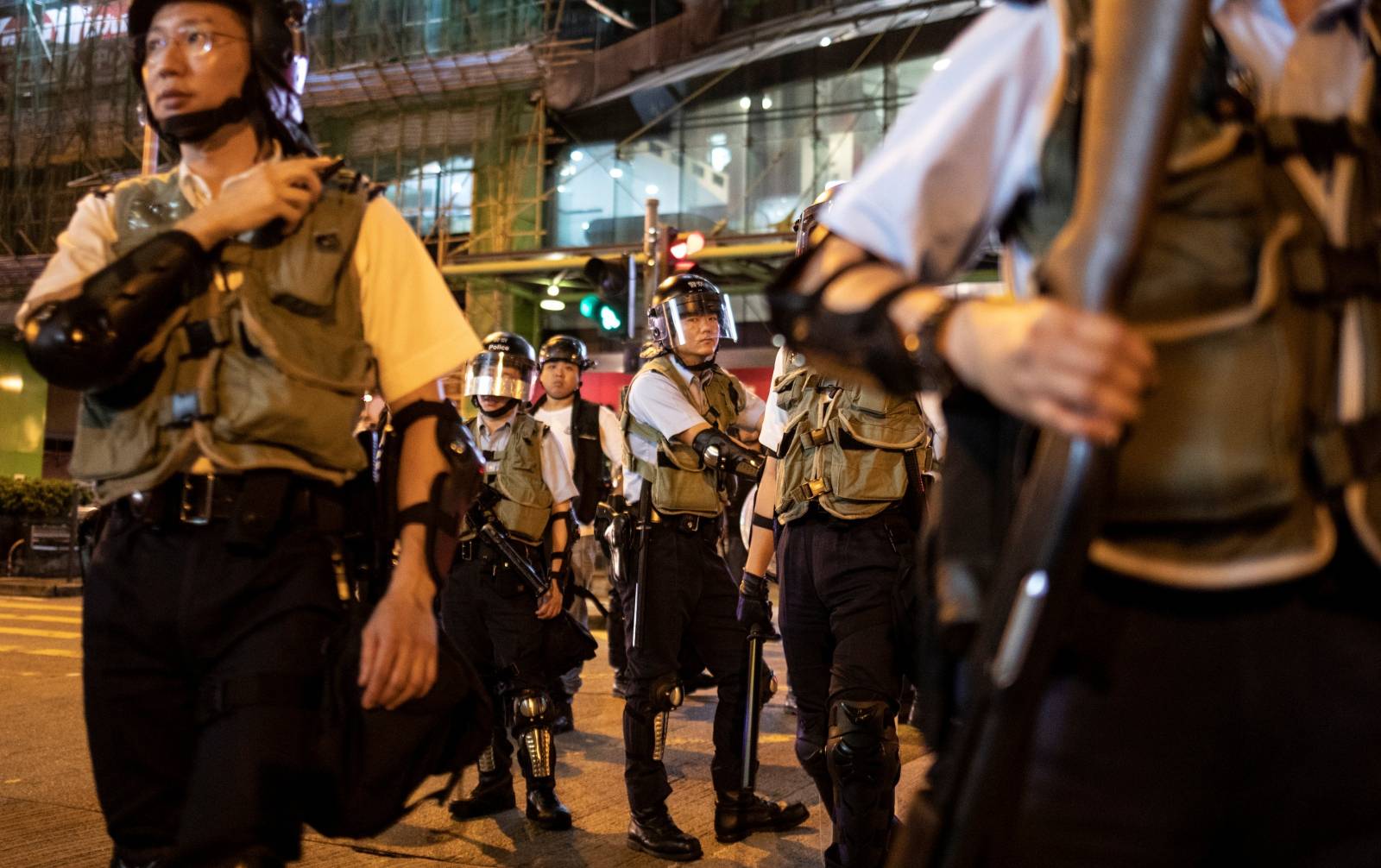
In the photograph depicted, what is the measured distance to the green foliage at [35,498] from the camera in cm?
1709

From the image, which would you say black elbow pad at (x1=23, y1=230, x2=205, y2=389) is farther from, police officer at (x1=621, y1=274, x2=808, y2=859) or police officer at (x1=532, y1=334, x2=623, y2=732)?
police officer at (x1=532, y1=334, x2=623, y2=732)


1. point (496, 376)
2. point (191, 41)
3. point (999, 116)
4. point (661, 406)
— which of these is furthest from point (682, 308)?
point (999, 116)

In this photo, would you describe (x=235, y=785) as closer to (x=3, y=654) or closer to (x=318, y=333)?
(x=318, y=333)

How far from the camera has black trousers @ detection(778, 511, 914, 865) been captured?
4.12m

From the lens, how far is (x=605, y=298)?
14.3 metres

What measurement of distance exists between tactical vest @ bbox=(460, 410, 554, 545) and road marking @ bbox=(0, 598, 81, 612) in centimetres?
947

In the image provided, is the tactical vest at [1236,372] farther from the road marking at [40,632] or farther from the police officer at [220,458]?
the road marking at [40,632]

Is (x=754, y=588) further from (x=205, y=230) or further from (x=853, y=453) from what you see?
(x=205, y=230)

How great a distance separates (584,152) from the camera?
25766mm

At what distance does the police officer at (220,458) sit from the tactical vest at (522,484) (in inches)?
136

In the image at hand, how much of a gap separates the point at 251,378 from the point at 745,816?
3.51m

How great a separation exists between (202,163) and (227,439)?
734mm

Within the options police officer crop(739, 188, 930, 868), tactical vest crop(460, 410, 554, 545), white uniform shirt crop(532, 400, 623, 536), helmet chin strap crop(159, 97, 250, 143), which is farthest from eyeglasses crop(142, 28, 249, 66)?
white uniform shirt crop(532, 400, 623, 536)

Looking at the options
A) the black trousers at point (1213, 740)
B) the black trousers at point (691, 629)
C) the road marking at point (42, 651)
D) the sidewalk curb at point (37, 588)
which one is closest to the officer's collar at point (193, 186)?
the black trousers at point (1213, 740)
